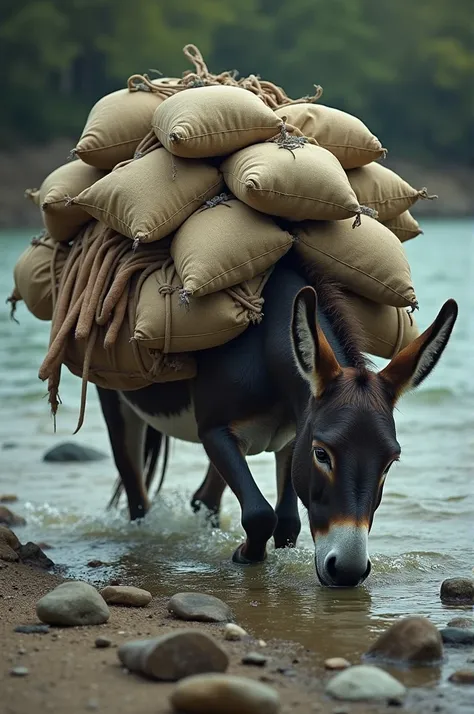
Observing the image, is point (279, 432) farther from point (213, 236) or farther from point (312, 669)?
point (312, 669)

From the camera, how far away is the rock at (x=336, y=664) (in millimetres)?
3576

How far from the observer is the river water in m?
4.36

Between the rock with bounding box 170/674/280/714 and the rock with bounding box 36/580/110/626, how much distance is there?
93 cm

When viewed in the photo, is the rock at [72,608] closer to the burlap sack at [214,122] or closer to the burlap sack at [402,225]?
the burlap sack at [214,122]

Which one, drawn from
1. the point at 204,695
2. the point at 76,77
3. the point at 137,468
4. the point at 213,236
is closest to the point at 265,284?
the point at 213,236

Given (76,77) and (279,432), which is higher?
(76,77)

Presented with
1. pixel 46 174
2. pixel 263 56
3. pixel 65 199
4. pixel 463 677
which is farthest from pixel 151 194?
pixel 263 56

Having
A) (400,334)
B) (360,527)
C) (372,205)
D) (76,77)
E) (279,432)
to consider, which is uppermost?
(76,77)

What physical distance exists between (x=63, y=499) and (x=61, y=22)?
149 ft

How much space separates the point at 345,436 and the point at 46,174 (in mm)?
35484

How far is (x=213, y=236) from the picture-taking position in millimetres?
4973

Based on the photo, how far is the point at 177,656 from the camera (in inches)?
132

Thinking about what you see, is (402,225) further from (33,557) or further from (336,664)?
(336,664)

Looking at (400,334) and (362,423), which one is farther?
(400,334)
